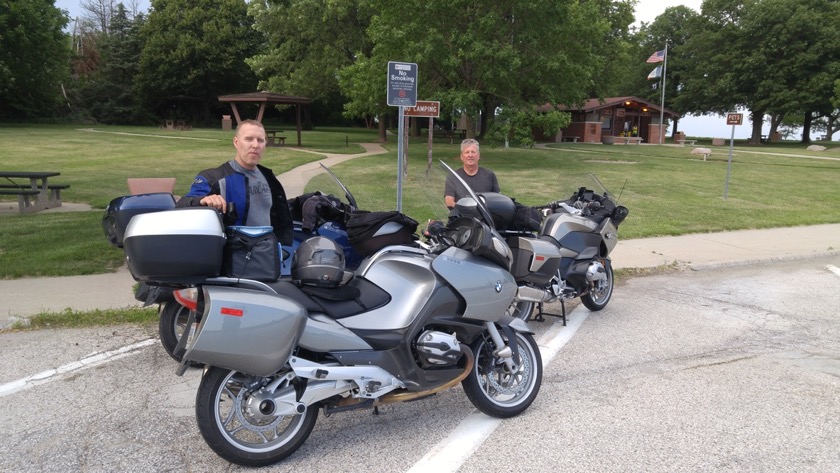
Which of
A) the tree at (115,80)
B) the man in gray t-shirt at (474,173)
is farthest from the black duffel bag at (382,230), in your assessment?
the tree at (115,80)

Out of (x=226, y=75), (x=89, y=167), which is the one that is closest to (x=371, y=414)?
(x=89, y=167)

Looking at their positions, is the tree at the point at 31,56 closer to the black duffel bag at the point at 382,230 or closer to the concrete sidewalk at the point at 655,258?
the concrete sidewalk at the point at 655,258

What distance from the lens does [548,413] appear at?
4.18 metres

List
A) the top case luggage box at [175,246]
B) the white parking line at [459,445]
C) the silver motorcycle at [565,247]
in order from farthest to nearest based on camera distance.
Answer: the silver motorcycle at [565,247] → the white parking line at [459,445] → the top case luggage box at [175,246]

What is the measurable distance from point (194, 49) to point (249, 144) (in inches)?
2322

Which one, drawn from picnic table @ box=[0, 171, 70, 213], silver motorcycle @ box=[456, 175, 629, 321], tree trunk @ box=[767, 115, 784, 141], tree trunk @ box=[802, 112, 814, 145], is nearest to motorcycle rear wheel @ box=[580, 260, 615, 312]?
silver motorcycle @ box=[456, 175, 629, 321]

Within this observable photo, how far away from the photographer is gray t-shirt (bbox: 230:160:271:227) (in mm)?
4070

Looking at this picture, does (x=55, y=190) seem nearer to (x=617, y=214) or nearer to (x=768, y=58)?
(x=617, y=214)

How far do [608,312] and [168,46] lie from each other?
59727 millimetres

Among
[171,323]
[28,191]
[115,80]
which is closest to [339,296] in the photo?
[171,323]

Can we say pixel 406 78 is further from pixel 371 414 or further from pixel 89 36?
pixel 89 36

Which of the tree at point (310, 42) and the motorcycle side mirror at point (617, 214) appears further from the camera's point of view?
the tree at point (310, 42)

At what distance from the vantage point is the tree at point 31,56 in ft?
147

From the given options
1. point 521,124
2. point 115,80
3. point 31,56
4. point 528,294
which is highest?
point 31,56
